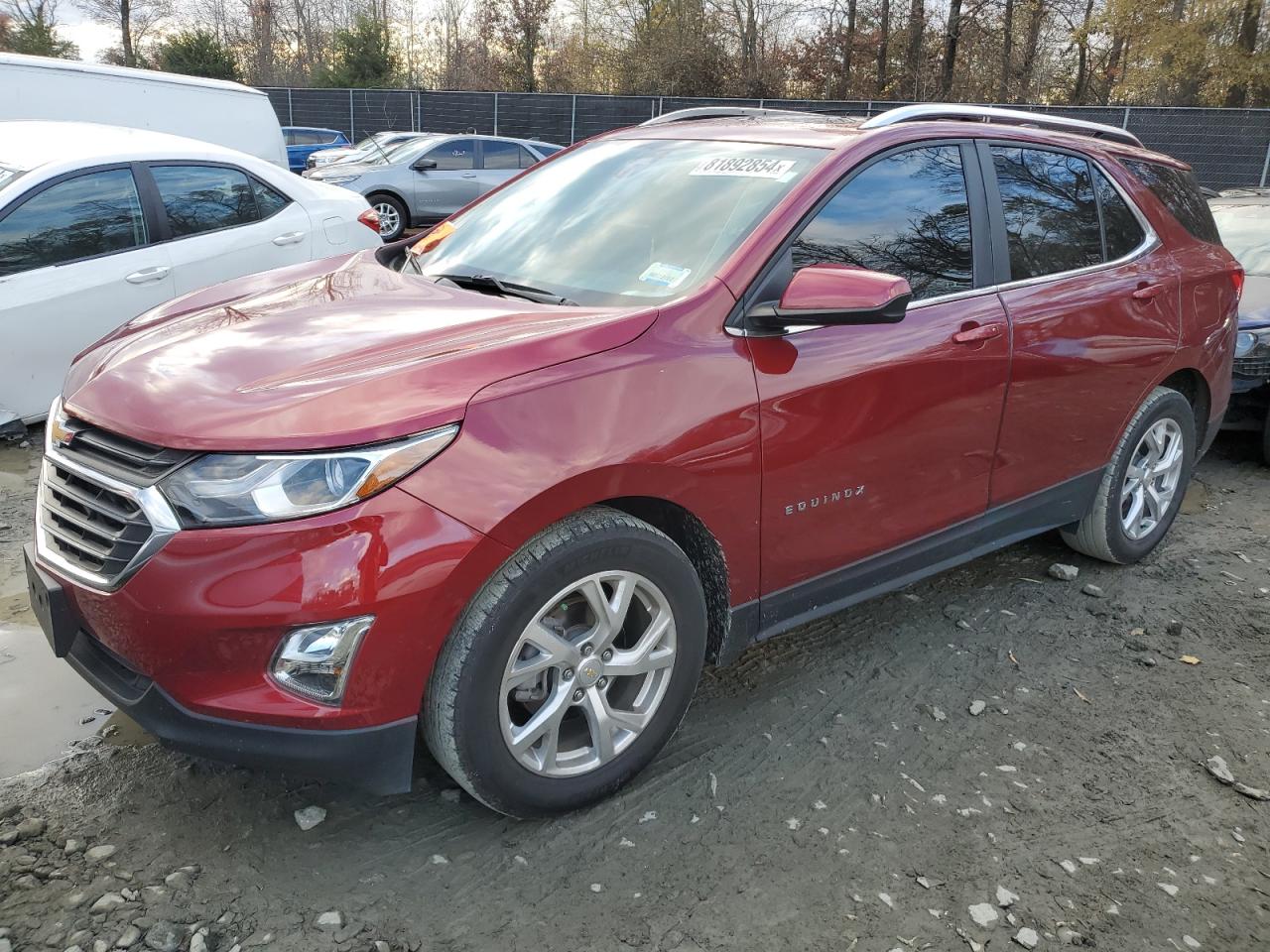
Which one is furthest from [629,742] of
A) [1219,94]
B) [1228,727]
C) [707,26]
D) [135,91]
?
[707,26]

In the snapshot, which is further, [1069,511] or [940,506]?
[1069,511]

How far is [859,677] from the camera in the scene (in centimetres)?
342

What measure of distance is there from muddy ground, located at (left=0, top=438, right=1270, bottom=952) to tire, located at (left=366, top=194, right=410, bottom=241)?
1094 cm

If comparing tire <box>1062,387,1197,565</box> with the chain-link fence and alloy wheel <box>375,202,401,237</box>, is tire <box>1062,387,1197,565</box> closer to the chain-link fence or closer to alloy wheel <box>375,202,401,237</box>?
alloy wheel <box>375,202,401,237</box>

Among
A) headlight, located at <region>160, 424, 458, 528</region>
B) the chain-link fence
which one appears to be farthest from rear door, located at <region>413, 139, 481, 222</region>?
headlight, located at <region>160, 424, 458, 528</region>

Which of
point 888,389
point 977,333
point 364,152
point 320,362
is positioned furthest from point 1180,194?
point 364,152

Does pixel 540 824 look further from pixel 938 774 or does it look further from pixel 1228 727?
pixel 1228 727

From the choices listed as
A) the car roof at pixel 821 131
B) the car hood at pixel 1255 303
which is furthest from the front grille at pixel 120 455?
the car hood at pixel 1255 303

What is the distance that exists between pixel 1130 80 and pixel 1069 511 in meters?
30.0

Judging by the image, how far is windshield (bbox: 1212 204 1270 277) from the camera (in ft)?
22.0

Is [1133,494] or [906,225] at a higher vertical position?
[906,225]

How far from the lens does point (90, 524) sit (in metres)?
2.29

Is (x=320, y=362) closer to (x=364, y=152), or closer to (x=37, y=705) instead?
(x=37, y=705)

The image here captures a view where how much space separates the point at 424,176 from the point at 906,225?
11795mm
